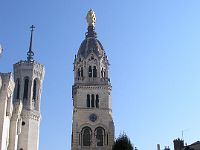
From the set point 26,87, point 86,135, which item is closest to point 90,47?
point 86,135

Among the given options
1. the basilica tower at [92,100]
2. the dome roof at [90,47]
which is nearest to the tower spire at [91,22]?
the dome roof at [90,47]

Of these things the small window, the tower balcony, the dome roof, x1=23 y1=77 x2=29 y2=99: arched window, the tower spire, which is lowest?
the small window

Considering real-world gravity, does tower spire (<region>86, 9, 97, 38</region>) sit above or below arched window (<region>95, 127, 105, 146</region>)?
above

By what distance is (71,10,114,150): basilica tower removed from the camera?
2805 inches

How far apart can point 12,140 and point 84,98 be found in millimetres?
25485

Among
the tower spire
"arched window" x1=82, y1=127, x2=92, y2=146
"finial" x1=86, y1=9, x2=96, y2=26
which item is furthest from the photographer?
"finial" x1=86, y1=9, x2=96, y2=26

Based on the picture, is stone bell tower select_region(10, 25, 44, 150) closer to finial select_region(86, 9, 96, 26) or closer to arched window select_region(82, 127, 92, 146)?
arched window select_region(82, 127, 92, 146)

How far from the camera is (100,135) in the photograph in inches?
2830

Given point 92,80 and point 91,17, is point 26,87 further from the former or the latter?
point 91,17

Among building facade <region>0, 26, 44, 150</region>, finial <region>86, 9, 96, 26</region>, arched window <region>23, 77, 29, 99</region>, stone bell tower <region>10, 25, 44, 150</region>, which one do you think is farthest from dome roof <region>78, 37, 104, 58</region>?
arched window <region>23, 77, 29, 99</region>

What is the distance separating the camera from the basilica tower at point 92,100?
7125cm

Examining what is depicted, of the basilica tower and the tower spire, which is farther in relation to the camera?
the tower spire

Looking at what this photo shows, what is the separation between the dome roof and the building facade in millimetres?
17277

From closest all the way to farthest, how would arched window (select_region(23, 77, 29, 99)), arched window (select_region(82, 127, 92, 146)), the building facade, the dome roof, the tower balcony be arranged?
the building facade, arched window (select_region(23, 77, 29, 99)), arched window (select_region(82, 127, 92, 146)), the tower balcony, the dome roof
